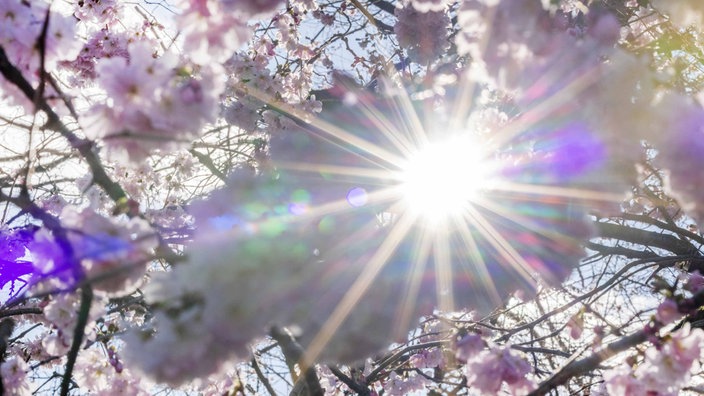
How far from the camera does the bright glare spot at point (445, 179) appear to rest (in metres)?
2.14

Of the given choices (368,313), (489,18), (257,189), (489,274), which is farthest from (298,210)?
(489,274)

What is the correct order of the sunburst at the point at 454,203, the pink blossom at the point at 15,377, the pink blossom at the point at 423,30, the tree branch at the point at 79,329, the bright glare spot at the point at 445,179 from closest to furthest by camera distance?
the tree branch at the point at 79,329 → the sunburst at the point at 454,203 → the bright glare spot at the point at 445,179 → the pink blossom at the point at 15,377 → the pink blossom at the point at 423,30

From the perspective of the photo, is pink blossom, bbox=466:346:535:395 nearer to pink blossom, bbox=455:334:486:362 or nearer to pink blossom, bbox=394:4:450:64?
pink blossom, bbox=455:334:486:362

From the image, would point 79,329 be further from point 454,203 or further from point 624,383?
point 624,383

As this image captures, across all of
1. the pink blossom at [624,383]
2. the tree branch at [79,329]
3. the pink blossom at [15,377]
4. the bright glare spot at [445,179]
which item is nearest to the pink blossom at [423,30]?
the bright glare spot at [445,179]

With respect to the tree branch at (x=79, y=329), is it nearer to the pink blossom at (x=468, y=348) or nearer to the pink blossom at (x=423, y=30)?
the pink blossom at (x=468, y=348)

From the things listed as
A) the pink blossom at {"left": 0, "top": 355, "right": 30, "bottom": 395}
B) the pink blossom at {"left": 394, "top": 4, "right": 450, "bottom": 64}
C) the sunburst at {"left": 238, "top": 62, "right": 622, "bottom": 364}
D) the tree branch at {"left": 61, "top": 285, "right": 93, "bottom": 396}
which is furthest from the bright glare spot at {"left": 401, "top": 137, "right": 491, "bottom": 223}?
the pink blossom at {"left": 0, "top": 355, "right": 30, "bottom": 395}

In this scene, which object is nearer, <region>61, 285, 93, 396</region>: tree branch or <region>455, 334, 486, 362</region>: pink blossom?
<region>61, 285, 93, 396</region>: tree branch

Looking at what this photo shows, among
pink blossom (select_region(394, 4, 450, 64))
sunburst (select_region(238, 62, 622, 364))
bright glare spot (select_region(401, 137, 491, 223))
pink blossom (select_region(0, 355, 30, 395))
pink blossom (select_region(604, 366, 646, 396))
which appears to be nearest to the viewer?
sunburst (select_region(238, 62, 622, 364))

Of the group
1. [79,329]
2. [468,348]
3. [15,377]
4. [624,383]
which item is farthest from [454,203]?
[15,377]

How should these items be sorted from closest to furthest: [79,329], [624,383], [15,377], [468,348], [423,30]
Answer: [79,329] < [624,383] < [468,348] < [15,377] < [423,30]

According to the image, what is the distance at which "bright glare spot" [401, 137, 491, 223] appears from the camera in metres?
2.14

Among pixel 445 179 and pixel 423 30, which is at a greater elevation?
pixel 423 30

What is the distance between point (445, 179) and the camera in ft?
8.01
